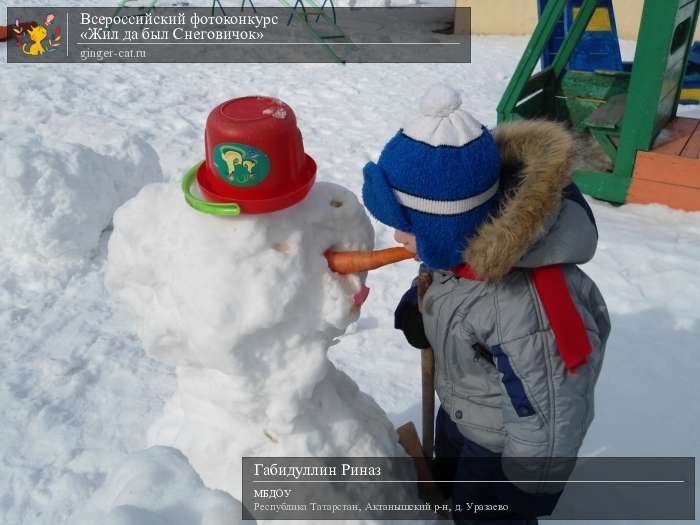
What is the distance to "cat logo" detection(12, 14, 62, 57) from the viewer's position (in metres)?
6.76

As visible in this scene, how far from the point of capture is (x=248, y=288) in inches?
48.9

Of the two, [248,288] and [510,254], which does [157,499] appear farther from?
[510,254]

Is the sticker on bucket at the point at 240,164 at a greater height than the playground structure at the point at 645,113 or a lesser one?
greater

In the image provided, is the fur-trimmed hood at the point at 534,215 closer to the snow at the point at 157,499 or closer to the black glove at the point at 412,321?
the black glove at the point at 412,321

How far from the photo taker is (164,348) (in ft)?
4.62

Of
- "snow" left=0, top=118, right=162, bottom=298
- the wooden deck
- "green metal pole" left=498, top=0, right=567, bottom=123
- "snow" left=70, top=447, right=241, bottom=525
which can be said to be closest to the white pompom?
"snow" left=70, top=447, right=241, bottom=525

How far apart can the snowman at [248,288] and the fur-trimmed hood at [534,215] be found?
1.05 ft

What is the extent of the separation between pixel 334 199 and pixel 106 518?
83 cm

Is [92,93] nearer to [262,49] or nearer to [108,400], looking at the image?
[262,49]

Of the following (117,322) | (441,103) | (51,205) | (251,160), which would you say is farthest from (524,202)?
(51,205)

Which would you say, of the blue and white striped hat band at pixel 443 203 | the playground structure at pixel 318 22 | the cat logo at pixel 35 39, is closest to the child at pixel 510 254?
the blue and white striped hat band at pixel 443 203

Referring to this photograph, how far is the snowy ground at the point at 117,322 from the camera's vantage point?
2.28 metres

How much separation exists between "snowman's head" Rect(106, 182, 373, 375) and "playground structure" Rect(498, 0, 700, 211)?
9.42 ft

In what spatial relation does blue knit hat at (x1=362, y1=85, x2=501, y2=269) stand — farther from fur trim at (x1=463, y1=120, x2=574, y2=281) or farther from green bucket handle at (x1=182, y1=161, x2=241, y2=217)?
green bucket handle at (x1=182, y1=161, x2=241, y2=217)
